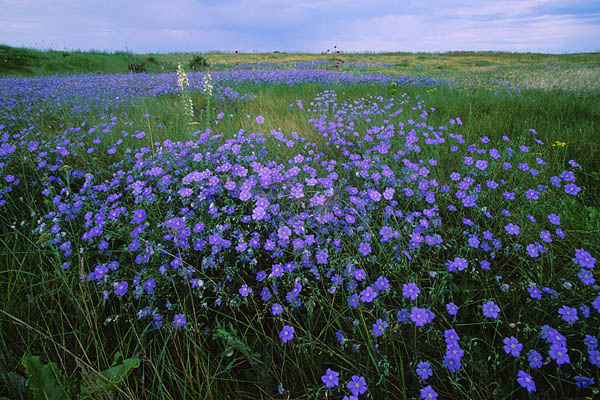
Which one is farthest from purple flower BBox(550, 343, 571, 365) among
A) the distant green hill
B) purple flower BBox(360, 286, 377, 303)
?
the distant green hill

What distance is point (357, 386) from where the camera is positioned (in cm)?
123

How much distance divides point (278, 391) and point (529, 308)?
1.50 m

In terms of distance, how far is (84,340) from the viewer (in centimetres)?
156

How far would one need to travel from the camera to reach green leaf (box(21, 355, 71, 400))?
1219mm

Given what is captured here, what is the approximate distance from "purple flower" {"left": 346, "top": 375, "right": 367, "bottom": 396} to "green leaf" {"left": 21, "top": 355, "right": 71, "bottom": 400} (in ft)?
3.99

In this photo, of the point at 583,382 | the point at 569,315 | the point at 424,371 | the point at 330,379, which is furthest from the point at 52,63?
the point at 583,382

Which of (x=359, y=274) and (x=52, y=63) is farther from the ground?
(x=52, y=63)

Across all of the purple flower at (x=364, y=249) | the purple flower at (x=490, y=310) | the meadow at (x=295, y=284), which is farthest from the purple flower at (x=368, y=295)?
the purple flower at (x=490, y=310)

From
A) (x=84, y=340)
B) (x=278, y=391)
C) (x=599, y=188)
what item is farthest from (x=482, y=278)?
(x=84, y=340)

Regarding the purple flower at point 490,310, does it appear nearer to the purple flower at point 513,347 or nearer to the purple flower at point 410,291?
the purple flower at point 513,347

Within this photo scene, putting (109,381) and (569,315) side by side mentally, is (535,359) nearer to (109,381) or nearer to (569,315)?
(569,315)

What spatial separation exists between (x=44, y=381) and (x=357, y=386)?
4.49 ft

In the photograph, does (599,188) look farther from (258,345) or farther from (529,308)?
(258,345)

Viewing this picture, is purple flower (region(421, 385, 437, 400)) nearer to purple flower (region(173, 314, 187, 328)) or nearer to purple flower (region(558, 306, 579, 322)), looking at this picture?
purple flower (region(558, 306, 579, 322))
